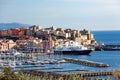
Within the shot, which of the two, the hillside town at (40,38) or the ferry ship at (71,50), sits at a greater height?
the hillside town at (40,38)

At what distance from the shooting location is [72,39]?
89.2 metres

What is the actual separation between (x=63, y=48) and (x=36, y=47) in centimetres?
472

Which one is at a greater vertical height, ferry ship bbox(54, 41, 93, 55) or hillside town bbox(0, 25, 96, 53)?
hillside town bbox(0, 25, 96, 53)

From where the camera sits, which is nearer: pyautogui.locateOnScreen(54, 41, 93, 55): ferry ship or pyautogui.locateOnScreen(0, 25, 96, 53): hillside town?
pyautogui.locateOnScreen(54, 41, 93, 55): ferry ship

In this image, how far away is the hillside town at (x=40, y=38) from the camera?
77.9 m

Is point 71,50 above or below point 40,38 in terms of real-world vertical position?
below

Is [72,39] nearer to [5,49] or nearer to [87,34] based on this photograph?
[87,34]

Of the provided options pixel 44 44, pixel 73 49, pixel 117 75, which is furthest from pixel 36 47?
pixel 117 75

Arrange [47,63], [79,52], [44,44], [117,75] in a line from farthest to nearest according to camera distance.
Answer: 1. [44,44]
2. [79,52]
3. [47,63]
4. [117,75]

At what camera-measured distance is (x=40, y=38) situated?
90.3m

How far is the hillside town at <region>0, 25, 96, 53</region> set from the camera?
77938 mm

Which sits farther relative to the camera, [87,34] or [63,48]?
[87,34]

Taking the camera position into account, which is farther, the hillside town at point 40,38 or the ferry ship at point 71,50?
the hillside town at point 40,38

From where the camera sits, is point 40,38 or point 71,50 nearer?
point 71,50
